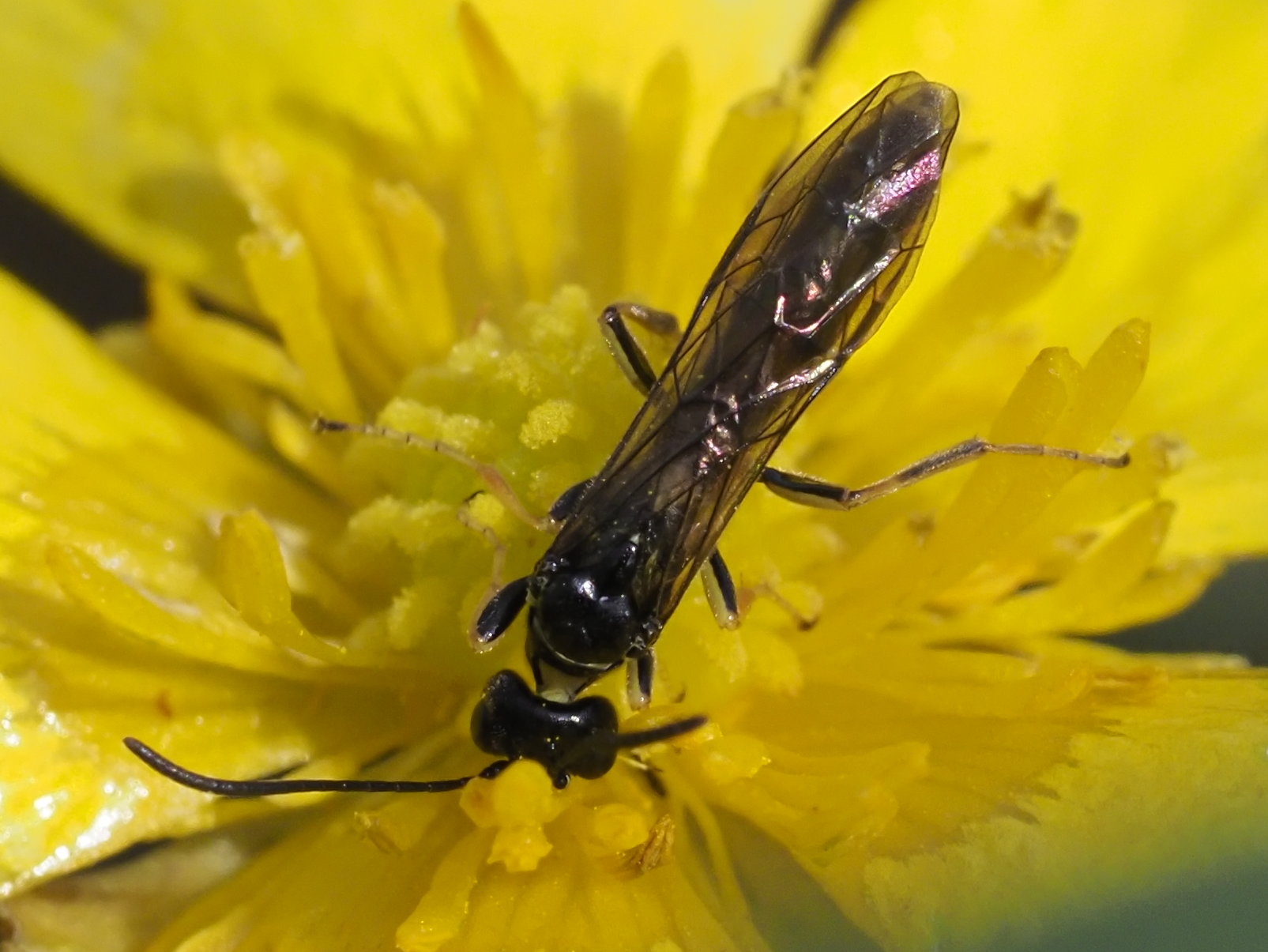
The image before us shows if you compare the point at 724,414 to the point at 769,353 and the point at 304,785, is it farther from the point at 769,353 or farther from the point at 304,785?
the point at 304,785

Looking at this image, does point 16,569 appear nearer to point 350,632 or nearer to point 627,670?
point 350,632

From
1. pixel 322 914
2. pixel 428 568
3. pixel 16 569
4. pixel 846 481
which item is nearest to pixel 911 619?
pixel 846 481

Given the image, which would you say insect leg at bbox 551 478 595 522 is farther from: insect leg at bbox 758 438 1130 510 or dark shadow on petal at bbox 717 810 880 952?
dark shadow on petal at bbox 717 810 880 952

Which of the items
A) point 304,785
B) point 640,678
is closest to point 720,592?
point 640,678

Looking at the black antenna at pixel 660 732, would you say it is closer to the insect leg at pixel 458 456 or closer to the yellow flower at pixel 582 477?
the yellow flower at pixel 582 477

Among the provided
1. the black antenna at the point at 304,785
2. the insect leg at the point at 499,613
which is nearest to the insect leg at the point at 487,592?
the insect leg at the point at 499,613

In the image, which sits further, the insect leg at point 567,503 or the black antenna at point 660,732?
the insect leg at point 567,503

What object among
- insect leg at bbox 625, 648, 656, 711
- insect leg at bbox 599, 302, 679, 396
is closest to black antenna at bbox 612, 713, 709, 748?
insect leg at bbox 625, 648, 656, 711
